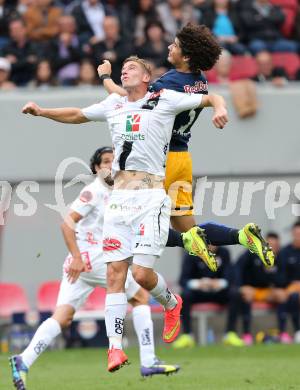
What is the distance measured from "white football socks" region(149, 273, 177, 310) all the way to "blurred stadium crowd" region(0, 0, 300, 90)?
802cm

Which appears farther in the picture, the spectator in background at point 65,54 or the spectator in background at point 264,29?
the spectator in background at point 264,29

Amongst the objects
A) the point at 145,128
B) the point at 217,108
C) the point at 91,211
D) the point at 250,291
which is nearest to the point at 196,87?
the point at 145,128

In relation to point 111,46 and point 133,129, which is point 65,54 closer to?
point 111,46

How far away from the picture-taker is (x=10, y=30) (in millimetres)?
19812

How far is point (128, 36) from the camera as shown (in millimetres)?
19875

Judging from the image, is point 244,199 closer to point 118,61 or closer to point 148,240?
point 118,61

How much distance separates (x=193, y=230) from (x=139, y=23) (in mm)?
10140

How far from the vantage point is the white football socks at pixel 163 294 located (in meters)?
11.0

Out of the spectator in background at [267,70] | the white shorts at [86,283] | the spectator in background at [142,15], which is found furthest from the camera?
the spectator in background at [142,15]

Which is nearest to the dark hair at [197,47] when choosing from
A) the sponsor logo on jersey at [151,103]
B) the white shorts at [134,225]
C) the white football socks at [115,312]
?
the sponsor logo on jersey at [151,103]

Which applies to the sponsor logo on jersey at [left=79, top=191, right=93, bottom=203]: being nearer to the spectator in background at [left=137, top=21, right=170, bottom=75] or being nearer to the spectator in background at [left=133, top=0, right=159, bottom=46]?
the spectator in background at [left=137, top=21, right=170, bottom=75]

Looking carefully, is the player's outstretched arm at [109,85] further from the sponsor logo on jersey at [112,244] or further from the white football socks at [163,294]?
the white football socks at [163,294]

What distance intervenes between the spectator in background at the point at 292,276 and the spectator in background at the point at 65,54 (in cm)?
443

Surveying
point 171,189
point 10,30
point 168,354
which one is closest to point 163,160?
point 171,189
